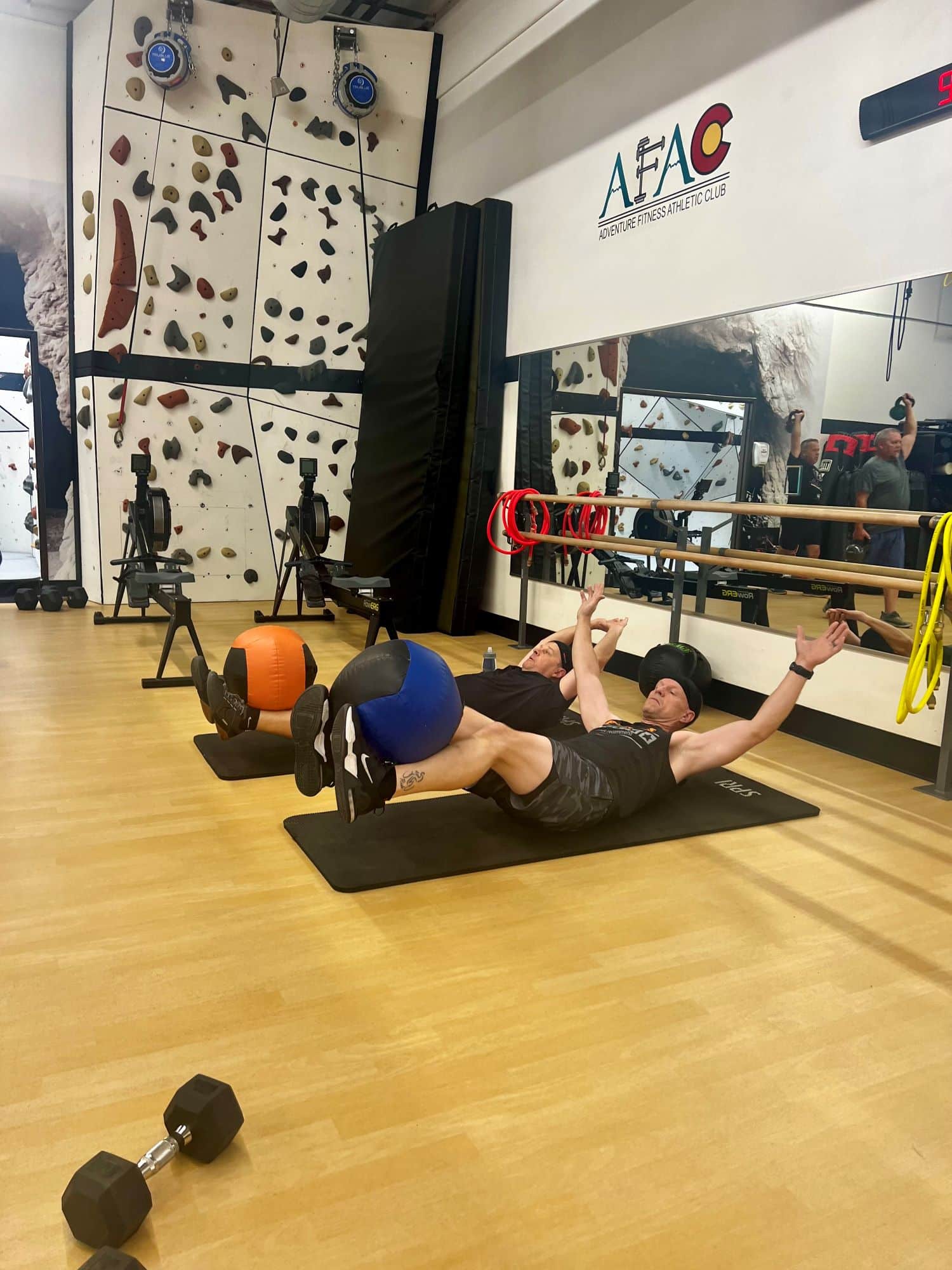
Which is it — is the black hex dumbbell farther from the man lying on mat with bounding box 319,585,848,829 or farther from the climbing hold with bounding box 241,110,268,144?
the climbing hold with bounding box 241,110,268,144

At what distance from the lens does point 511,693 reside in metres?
3.31

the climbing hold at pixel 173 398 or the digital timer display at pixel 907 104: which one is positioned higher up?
the digital timer display at pixel 907 104

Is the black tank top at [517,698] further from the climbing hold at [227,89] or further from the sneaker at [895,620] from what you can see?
the climbing hold at [227,89]

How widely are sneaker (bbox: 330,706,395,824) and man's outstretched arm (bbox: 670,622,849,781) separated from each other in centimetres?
108

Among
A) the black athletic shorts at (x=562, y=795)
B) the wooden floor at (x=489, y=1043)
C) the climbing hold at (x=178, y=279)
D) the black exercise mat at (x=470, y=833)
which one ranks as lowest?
the wooden floor at (x=489, y=1043)

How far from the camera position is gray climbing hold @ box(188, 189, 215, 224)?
6.18 m

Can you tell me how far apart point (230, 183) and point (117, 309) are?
117 cm

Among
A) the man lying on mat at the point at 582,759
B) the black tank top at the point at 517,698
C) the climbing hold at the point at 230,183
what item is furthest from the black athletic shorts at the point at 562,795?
the climbing hold at the point at 230,183

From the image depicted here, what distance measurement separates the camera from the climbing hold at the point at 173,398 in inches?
249

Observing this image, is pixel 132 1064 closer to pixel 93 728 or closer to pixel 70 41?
pixel 93 728

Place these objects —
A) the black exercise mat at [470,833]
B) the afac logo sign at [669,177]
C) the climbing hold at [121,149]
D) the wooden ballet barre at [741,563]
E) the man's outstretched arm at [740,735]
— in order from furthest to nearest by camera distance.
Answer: the climbing hold at [121,149], the afac logo sign at [669,177], the wooden ballet barre at [741,563], the man's outstretched arm at [740,735], the black exercise mat at [470,833]

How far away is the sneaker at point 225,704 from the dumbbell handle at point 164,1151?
66.8 inches

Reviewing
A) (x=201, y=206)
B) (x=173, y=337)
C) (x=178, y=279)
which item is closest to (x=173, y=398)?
(x=173, y=337)

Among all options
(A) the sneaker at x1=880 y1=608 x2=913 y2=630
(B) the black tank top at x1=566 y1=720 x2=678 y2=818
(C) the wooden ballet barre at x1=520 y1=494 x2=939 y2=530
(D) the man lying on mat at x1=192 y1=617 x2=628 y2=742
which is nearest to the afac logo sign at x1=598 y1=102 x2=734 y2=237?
(C) the wooden ballet barre at x1=520 y1=494 x2=939 y2=530
